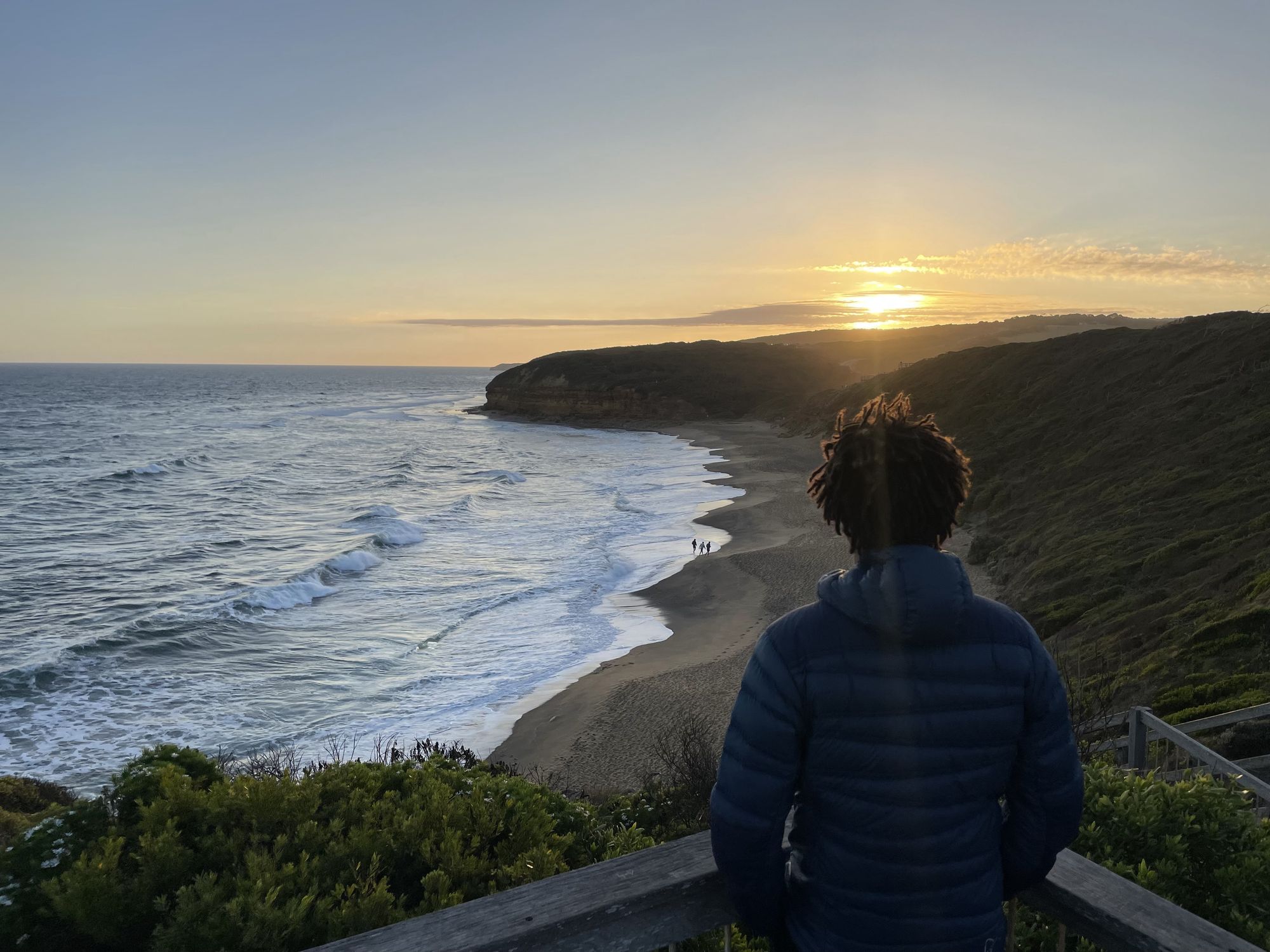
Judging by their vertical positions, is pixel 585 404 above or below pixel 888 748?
below

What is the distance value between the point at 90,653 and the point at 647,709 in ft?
37.3

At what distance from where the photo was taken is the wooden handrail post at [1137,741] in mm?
6070

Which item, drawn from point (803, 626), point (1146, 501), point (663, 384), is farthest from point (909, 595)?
point (663, 384)

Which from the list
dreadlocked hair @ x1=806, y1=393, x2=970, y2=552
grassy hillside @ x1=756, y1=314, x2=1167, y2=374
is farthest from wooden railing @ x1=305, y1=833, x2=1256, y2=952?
grassy hillside @ x1=756, y1=314, x2=1167, y2=374

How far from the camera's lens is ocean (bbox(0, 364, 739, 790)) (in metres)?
13.7

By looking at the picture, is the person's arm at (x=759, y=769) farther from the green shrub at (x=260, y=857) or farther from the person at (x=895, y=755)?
the green shrub at (x=260, y=857)

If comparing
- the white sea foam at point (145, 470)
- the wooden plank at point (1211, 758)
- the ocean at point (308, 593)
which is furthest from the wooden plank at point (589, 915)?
the white sea foam at point (145, 470)

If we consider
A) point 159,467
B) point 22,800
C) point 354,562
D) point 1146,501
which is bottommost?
point 354,562

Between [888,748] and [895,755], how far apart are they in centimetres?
2

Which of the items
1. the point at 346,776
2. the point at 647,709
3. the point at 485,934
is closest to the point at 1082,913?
the point at 485,934

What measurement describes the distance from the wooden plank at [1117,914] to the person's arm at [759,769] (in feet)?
2.52

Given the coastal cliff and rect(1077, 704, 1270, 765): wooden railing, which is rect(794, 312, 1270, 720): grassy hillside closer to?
rect(1077, 704, 1270, 765): wooden railing

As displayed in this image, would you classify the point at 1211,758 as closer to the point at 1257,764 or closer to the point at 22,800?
the point at 1257,764

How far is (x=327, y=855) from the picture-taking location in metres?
2.95
